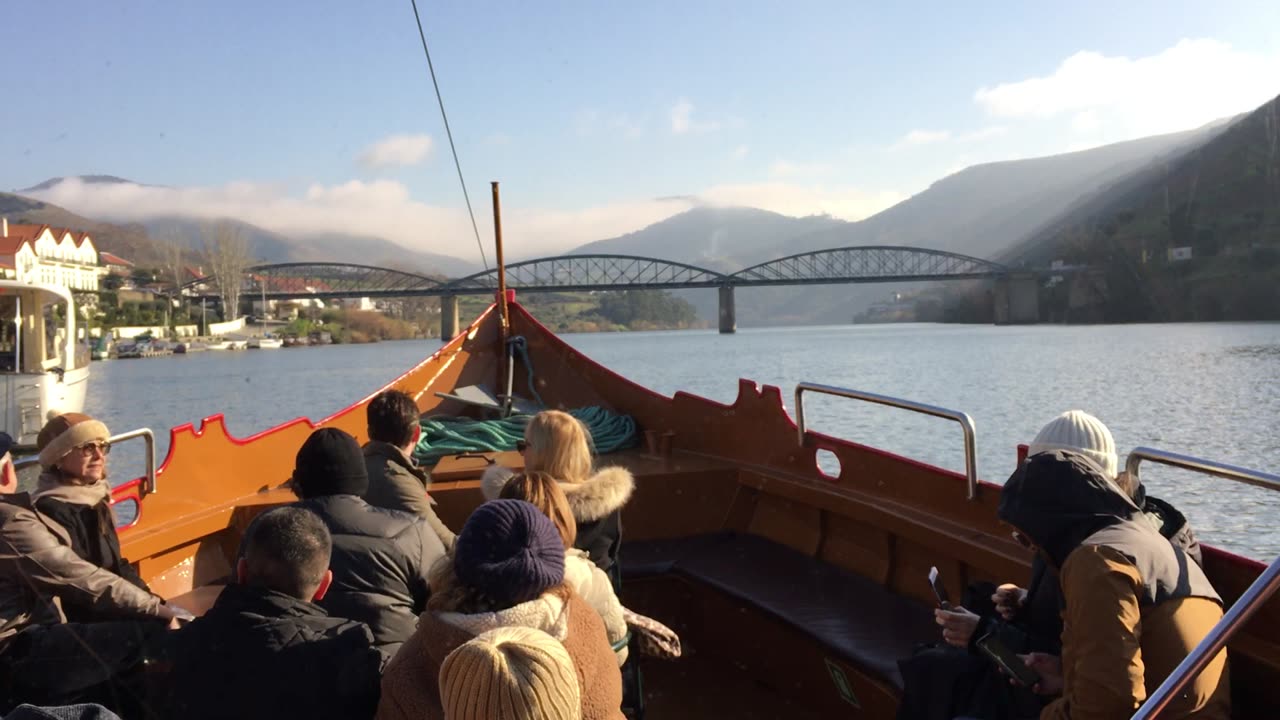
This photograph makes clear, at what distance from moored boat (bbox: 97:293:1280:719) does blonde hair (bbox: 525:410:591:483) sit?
3.82 feet

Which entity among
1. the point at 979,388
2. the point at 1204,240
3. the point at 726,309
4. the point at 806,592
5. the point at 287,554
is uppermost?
the point at 1204,240

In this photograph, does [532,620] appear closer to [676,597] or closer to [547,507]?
[547,507]

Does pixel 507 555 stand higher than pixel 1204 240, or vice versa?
pixel 1204 240

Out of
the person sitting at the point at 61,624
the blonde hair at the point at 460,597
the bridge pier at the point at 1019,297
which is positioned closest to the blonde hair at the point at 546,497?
the blonde hair at the point at 460,597

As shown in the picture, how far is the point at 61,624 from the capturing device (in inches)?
109

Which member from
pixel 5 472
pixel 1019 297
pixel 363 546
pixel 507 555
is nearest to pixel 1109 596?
pixel 507 555

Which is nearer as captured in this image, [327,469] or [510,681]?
[510,681]

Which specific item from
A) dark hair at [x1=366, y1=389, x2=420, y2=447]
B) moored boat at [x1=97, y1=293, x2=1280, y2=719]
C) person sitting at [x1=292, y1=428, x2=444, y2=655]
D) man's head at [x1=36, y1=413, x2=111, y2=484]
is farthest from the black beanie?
moored boat at [x1=97, y1=293, x2=1280, y2=719]

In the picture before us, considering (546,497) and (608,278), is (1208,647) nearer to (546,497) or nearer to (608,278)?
(546,497)

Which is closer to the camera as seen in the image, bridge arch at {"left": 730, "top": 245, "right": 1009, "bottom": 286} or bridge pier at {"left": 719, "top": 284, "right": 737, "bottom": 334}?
bridge arch at {"left": 730, "top": 245, "right": 1009, "bottom": 286}

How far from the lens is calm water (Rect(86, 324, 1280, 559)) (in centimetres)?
1836

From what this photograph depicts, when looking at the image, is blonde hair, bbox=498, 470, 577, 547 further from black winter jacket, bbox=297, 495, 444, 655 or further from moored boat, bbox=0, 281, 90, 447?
moored boat, bbox=0, 281, 90, 447

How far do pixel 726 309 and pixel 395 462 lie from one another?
90.9 metres

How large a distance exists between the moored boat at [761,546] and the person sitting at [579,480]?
96 centimetres
